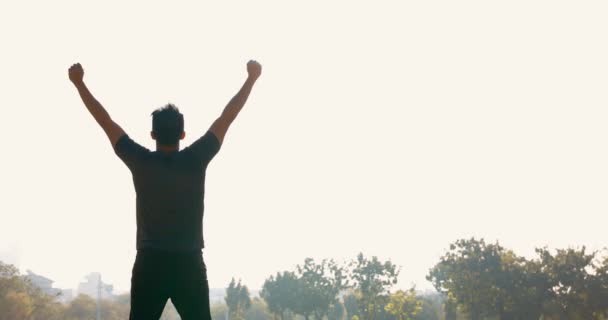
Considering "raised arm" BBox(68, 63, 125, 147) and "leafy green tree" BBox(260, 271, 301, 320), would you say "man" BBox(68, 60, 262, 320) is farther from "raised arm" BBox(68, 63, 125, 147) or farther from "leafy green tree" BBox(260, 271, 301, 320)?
"leafy green tree" BBox(260, 271, 301, 320)

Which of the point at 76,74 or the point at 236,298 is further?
the point at 236,298

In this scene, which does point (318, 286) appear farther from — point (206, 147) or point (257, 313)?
point (206, 147)

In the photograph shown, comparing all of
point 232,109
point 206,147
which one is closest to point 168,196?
point 206,147

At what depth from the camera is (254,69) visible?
10.9 feet

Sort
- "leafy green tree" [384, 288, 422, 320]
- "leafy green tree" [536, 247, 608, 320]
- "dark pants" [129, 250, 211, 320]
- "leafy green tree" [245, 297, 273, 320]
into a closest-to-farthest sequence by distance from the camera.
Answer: "dark pants" [129, 250, 211, 320] → "leafy green tree" [536, 247, 608, 320] → "leafy green tree" [384, 288, 422, 320] → "leafy green tree" [245, 297, 273, 320]

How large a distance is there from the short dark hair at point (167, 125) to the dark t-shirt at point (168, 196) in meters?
0.13

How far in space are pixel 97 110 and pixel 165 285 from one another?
39.6 inches

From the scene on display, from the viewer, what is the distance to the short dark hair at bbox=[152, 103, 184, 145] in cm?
290

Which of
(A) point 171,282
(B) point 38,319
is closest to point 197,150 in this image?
(A) point 171,282

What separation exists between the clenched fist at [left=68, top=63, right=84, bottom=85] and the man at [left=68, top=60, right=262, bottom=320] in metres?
0.35

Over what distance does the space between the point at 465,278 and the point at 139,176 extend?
194ft

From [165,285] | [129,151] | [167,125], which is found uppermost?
[167,125]

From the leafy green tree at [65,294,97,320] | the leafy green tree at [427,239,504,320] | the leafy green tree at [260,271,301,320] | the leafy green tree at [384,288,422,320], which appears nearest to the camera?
the leafy green tree at [427,239,504,320]

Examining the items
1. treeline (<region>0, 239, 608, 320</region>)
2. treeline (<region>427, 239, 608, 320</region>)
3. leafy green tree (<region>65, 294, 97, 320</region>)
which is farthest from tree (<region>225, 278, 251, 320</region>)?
treeline (<region>427, 239, 608, 320</region>)
